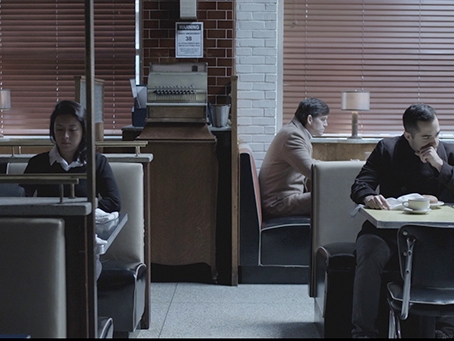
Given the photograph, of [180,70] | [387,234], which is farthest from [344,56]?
[387,234]

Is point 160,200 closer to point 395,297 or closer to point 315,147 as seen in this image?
point 315,147

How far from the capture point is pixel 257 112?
18.7 feet

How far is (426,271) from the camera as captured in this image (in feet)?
8.95

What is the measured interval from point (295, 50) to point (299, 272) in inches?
80.9

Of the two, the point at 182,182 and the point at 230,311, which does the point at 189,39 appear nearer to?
the point at 182,182

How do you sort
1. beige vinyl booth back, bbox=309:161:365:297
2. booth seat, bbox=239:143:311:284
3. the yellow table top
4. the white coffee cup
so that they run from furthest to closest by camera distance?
booth seat, bbox=239:143:311:284, beige vinyl booth back, bbox=309:161:365:297, the white coffee cup, the yellow table top

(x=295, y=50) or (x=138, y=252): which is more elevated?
(x=295, y=50)

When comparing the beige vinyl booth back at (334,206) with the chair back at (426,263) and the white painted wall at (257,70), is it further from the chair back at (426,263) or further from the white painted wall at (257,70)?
the white painted wall at (257,70)

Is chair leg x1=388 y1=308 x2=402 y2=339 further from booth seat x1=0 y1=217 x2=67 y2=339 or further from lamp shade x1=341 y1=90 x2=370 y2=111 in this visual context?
lamp shade x1=341 y1=90 x2=370 y2=111

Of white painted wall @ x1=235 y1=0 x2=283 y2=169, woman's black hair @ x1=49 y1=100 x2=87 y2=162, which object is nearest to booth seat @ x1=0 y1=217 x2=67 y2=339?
woman's black hair @ x1=49 y1=100 x2=87 y2=162

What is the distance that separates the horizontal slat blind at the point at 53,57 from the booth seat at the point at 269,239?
1.66 metres

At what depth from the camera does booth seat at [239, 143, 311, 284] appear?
185 inches

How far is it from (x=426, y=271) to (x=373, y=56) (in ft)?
11.6

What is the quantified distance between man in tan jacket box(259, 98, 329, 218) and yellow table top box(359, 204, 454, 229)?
1.57 metres
